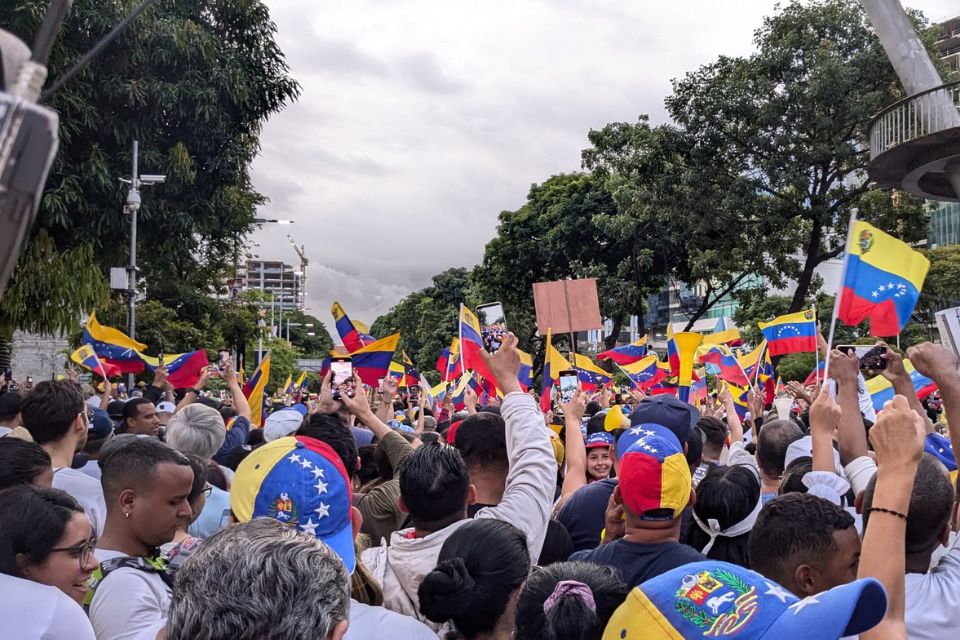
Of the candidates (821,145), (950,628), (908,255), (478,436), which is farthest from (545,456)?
(821,145)

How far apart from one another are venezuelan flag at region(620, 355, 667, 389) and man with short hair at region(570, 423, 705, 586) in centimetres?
1165

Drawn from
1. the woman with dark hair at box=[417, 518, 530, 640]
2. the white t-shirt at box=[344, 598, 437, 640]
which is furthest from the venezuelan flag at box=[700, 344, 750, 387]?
the white t-shirt at box=[344, 598, 437, 640]

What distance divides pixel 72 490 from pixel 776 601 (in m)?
3.83

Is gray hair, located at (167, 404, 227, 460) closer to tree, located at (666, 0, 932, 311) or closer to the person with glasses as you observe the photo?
the person with glasses

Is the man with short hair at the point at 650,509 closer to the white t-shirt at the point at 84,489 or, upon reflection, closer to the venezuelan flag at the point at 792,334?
the white t-shirt at the point at 84,489

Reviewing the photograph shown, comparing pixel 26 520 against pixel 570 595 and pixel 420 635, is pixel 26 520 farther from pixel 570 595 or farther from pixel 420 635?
pixel 570 595

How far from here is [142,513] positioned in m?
3.39

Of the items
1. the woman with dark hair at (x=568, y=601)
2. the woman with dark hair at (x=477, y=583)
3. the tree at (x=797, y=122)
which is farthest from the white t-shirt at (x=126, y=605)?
the tree at (x=797, y=122)

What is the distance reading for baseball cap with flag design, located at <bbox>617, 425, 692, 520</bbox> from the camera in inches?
129

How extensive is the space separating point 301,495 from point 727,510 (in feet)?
5.93

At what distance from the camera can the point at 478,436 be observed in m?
3.96

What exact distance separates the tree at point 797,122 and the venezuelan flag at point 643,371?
11.0 metres

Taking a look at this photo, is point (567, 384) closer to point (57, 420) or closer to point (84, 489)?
point (57, 420)

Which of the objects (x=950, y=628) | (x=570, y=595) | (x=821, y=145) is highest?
(x=821, y=145)
